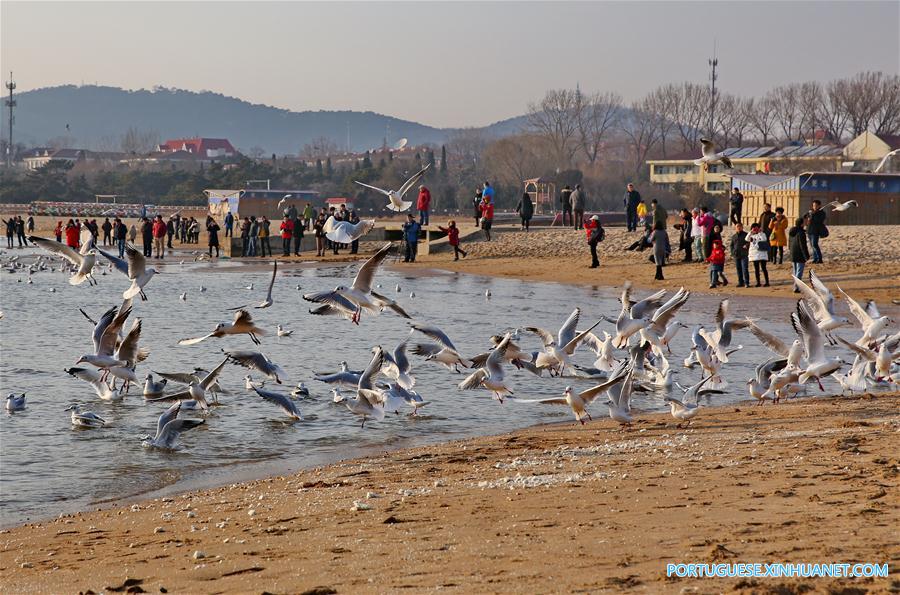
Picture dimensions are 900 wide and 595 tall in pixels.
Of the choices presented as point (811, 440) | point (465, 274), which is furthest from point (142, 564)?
point (465, 274)

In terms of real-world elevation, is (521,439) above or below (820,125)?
below

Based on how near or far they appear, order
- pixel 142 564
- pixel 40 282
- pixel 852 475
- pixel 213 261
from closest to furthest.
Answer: pixel 142 564 → pixel 852 475 → pixel 40 282 → pixel 213 261

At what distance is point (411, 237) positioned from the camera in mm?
36062

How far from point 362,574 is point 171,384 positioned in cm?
915

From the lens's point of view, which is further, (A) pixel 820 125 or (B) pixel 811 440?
(A) pixel 820 125

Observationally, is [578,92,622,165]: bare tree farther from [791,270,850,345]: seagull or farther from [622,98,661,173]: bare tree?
[791,270,850,345]: seagull

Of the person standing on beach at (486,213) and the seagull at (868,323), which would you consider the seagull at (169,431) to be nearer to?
the seagull at (868,323)

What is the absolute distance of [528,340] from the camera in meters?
18.5

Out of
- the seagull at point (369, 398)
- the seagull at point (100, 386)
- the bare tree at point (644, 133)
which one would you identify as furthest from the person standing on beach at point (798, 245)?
the bare tree at point (644, 133)

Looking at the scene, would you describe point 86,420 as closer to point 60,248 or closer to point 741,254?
point 60,248

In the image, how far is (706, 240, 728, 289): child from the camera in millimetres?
25266

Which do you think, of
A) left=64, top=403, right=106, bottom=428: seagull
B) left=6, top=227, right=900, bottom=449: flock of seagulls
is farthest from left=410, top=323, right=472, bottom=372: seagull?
left=64, top=403, right=106, bottom=428: seagull

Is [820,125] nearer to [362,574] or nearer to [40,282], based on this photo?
[40,282]

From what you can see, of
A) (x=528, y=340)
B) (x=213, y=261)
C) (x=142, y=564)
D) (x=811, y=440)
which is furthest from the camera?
(x=213, y=261)
